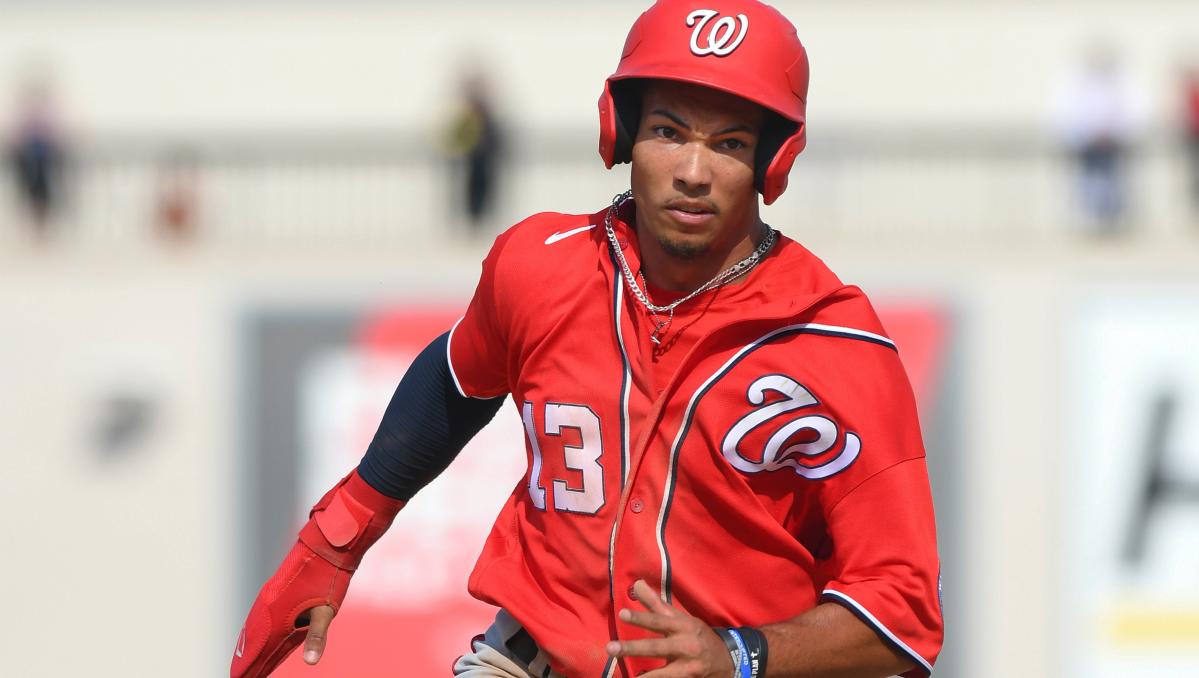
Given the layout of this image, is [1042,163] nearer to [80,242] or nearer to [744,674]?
[80,242]

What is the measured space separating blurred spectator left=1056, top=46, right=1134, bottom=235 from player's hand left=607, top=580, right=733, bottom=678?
10.00m

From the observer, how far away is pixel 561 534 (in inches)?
144

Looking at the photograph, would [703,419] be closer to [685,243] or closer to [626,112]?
[685,243]

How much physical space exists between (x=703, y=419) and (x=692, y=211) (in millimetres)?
396

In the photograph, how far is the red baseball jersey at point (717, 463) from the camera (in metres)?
3.40

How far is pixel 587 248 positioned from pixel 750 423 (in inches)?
21.3

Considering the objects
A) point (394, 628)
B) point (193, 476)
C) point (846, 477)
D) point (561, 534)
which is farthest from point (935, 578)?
point (193, 476)

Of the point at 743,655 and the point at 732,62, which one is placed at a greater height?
the point at 732,62

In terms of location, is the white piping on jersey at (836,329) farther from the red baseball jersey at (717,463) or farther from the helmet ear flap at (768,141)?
the helmet ear flap at (768,141)

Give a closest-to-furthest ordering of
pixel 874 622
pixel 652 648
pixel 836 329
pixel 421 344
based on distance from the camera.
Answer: pixel 652 648 → pixel 874 622 → pixel 836 329 → pixel 421 344

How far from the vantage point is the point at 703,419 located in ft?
11.3

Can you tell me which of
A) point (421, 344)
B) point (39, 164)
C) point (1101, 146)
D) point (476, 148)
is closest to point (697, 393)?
point (421, 344)

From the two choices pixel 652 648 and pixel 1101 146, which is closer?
pixel 652 648

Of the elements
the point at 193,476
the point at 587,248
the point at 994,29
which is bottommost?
the point at 193,476
